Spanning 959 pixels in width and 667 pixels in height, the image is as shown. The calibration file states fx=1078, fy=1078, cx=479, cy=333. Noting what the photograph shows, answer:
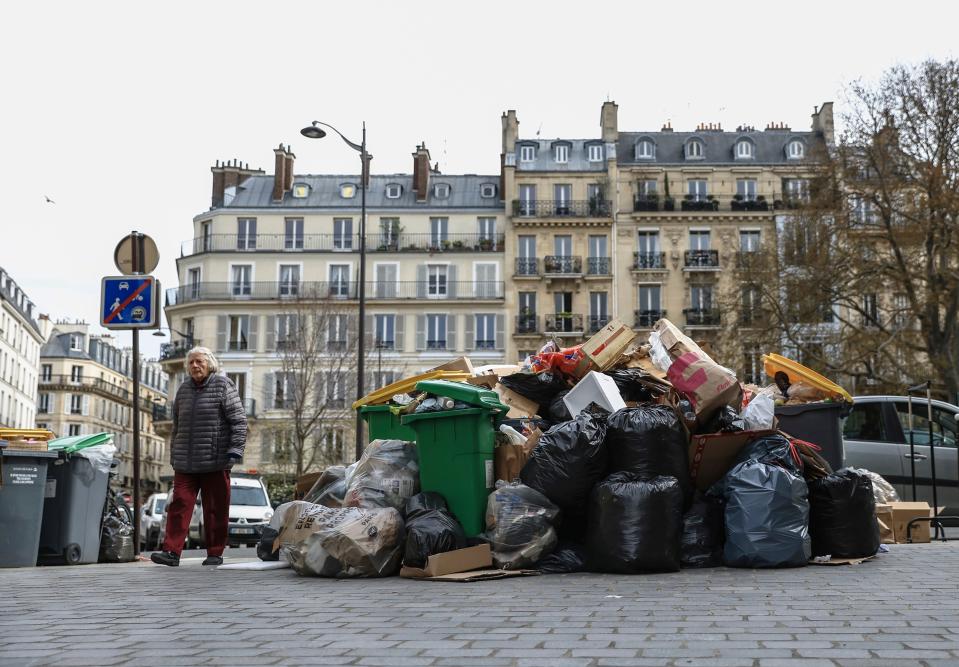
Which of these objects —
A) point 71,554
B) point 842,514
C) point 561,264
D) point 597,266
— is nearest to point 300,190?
point 561,264

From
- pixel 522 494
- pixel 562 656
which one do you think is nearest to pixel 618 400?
pixel 522 494

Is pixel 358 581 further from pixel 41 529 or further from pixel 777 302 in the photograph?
pixel 777 302

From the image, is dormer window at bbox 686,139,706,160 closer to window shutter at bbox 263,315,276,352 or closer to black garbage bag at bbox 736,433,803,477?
window shutter at bbox 263,315,276,352

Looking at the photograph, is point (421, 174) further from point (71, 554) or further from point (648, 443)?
point (648, 443)

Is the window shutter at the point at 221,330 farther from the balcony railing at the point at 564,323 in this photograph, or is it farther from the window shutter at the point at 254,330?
the balcony railing at the point at 564,323

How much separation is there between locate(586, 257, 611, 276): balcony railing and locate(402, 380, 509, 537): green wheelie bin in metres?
46.8

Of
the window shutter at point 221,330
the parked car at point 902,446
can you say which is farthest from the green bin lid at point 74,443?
the window shutter at point 221,330

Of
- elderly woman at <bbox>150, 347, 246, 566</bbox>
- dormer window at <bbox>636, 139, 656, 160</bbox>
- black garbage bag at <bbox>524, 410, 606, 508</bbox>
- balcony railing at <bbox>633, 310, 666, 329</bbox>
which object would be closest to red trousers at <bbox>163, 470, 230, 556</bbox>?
elderly woman at <bbox>150, 347, 246, 566</bbox>

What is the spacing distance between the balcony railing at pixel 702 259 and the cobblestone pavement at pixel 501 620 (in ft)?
155

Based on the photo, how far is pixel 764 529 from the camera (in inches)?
322

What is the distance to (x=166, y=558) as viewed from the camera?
365 inches

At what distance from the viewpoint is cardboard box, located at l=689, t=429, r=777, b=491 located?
8.81m

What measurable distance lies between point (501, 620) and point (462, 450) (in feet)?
10.1

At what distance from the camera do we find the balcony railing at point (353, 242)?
183ft
